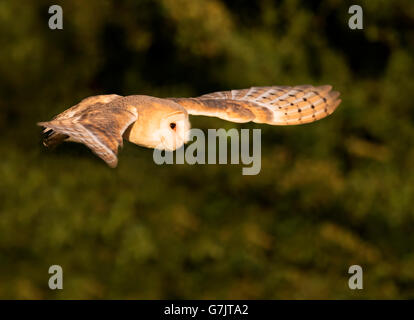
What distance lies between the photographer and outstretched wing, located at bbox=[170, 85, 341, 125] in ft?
9.77

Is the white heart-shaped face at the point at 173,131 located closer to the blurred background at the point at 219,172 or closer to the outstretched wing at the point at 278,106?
the outstretched wing at the point at 278,106

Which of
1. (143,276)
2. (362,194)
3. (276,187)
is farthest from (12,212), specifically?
(362,194)

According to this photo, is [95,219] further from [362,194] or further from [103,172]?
[362,194]

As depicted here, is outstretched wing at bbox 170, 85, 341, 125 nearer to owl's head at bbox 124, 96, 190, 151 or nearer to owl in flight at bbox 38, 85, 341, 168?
owl in flight at bbox 38, 85, 341, 168

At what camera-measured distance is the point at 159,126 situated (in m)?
2.52

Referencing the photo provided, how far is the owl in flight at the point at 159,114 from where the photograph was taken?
2.13 m

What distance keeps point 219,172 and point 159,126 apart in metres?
4.30

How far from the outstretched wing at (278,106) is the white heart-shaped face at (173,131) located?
0.35 meters

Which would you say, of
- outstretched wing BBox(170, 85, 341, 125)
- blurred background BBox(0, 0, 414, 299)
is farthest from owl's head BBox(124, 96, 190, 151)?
blurred background BBox(0, 0, 414, 299)

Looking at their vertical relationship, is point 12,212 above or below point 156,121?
above

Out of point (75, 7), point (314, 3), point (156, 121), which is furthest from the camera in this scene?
point (314, 3)

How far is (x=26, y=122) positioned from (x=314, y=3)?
9.08ft

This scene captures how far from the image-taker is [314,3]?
697 centimetres

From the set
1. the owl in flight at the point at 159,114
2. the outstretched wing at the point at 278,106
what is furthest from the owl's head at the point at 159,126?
the outstretched wing at the point at 278,106
